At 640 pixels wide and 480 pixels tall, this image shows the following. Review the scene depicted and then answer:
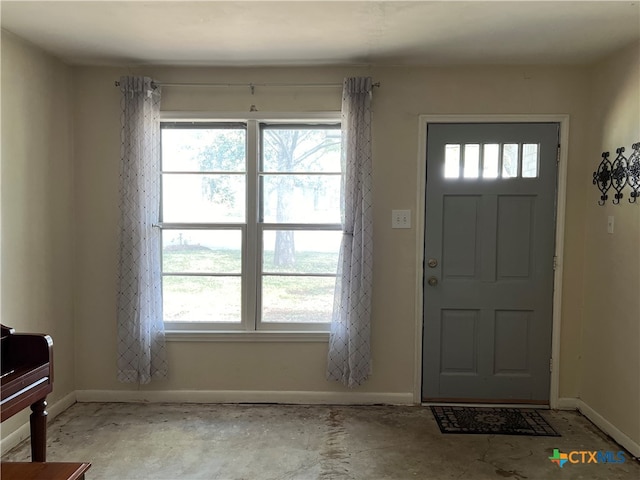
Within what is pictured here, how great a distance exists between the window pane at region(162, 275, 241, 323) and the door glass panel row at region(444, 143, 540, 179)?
180 centimetres

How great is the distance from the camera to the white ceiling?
2115 millimetres

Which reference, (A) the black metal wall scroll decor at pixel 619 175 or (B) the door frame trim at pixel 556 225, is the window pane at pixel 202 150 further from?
(A) the black metal wall scroll decor at pixel 619 175

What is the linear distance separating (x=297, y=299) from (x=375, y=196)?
912mm

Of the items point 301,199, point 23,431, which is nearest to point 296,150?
point 301,199

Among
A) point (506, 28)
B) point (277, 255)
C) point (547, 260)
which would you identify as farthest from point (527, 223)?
point (277, 255)

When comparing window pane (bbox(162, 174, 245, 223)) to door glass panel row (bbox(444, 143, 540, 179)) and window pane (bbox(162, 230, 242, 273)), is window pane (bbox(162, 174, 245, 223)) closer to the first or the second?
window pane (bbox(162, 230, 242, 273))

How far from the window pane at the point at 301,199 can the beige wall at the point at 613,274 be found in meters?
1.71

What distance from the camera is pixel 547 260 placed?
299cm

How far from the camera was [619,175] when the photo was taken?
2.62 m

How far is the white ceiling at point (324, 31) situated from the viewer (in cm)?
212

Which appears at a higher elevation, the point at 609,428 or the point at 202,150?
the point at 202,150

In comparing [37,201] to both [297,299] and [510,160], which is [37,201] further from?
[510,160]

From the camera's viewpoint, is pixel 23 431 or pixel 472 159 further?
pixel 472 159

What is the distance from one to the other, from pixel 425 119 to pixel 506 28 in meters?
0.77
